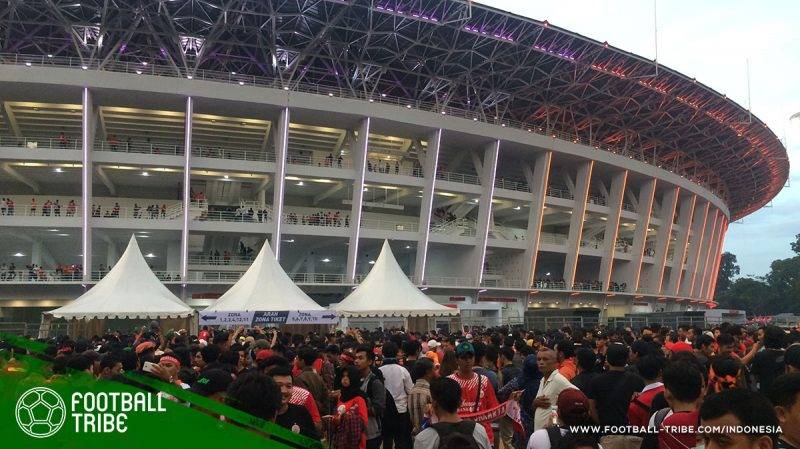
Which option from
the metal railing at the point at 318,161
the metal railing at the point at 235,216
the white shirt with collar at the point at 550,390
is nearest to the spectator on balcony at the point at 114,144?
the metal railing at the point at 235,216

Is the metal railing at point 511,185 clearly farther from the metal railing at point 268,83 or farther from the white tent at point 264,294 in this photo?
the white tent at point 264,294

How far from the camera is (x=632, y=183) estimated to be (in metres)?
57.9

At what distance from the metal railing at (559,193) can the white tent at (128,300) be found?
1489 inches

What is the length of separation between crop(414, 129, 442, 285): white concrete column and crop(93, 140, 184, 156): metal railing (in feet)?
53.4

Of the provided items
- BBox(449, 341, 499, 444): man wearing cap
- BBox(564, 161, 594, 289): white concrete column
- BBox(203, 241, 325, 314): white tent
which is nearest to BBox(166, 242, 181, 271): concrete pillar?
BBox(203, 241, 325, 314): white tent

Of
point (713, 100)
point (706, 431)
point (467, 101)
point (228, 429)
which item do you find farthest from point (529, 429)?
point (713, 100)

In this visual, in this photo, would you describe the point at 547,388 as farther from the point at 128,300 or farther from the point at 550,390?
the point at 128,300

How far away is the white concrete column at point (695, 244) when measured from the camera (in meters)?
67.6

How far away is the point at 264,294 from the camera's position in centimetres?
1927

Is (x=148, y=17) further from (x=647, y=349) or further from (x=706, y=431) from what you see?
(x=706, y=431)

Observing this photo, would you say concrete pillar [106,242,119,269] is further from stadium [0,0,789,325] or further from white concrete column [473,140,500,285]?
white concrete column [473,140,500,285]

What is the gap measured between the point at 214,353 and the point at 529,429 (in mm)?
4425

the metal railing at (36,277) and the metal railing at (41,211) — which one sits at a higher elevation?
the metal railing at (41,211)

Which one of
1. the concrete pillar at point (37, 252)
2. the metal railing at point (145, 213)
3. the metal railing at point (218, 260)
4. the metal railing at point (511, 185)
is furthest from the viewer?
the metal railing at point (511, 185)
